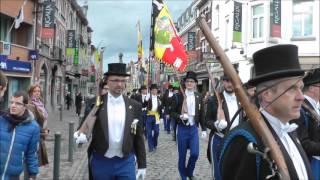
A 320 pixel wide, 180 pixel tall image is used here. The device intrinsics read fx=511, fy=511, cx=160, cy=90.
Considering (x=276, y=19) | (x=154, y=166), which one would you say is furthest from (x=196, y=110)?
(x=276, y=19)

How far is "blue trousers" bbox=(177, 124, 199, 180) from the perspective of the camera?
9.69 metres

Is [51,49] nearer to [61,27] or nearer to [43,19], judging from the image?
[61,27]

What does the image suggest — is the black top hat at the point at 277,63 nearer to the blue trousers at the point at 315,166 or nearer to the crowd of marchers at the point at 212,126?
the crowd of marchers at the point at 212,126

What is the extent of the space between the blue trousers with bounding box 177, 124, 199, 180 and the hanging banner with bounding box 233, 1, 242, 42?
2212 cm

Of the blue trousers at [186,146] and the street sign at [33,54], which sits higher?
the street sign at [33,54]

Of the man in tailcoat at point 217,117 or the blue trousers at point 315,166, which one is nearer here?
the blue trousers at point 315,166

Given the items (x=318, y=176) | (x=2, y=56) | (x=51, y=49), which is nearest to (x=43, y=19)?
(x=2, y=56)

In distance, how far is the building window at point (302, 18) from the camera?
2961 cm

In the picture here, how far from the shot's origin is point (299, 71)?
2.94 m

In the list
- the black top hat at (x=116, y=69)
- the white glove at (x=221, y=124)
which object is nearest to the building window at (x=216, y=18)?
the white glove at (x=221, y=124)

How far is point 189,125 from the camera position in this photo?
980 cm

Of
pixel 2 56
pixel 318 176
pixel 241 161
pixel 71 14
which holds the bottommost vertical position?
pixel 318 176

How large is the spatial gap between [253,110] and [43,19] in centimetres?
3025

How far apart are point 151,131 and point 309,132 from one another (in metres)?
10.7
